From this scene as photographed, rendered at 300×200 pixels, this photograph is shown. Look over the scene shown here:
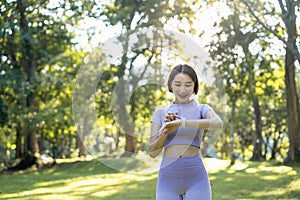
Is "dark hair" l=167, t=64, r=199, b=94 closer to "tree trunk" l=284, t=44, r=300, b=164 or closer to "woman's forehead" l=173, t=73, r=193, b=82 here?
"woman's forehead" l=173, t=73, r=193, b=82

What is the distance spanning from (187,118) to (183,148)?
0.21 meters

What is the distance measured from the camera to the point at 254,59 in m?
18.5

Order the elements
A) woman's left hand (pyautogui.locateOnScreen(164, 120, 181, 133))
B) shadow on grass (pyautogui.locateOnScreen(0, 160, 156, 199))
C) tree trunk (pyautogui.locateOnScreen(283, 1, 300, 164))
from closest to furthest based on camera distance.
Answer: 1. woman's left hand (pyautogui.locateOnScreen(164, 120, 181, 133))
2. shadow on grass (pyautogui.locateOnScreen(0, 160, 156, 199))
3. tree trunk (pyautogui.locateOnScreen(283, 1, 300, 164))

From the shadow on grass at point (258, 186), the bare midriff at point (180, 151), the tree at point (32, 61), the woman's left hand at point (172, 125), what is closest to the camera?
the woman's left hand at point (172, 125)

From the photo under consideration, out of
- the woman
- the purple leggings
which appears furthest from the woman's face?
the purple leggings

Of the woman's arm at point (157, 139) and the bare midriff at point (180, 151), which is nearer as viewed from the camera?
the woman's arm at point (157, 139)

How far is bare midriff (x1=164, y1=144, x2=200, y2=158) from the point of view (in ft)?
11.5

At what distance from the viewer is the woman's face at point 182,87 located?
11.4 ft

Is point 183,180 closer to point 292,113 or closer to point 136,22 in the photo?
point 136,22

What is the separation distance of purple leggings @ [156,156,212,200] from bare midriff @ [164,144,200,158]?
27 mm

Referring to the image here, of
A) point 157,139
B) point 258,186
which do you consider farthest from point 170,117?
point 258,186

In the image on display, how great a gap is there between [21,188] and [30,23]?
9444mm

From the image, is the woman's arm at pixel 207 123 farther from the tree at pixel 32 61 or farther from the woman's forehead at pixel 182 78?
the tree at pixel 32 61

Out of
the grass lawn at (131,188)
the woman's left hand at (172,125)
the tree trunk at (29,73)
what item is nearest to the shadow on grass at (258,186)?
the grass lawn at (131,188)
